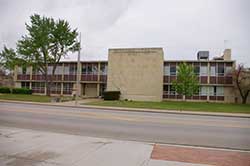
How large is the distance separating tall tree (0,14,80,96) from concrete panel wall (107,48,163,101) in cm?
900

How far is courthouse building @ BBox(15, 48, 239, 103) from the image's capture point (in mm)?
32781

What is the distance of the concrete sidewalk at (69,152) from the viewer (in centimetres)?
477

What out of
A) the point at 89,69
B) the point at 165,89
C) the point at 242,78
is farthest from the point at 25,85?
the point at 242,78

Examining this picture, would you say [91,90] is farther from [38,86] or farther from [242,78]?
[242,78]

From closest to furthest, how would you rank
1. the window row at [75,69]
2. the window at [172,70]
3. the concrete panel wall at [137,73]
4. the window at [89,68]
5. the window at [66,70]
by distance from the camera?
the concrete panel wall at [137,73]
the window at [172,70]
the window row at [75,69]
the window at [89,68]
the window at [66,70]

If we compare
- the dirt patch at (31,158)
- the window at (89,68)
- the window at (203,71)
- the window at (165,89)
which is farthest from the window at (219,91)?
the dirt patch at (31,158)

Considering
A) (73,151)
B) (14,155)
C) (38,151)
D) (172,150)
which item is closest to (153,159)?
(172,150)

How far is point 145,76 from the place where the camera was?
32.8 metres

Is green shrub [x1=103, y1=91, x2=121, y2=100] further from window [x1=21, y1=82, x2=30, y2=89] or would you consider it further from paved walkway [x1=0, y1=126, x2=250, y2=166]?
paved walkway [x1=0, y1=126, x2=250, y2=166]

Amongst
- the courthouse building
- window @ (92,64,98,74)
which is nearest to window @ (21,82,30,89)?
the courthouse building

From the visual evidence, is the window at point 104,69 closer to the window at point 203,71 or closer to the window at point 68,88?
the window at point 68,88

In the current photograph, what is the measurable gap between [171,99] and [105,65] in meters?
13.3

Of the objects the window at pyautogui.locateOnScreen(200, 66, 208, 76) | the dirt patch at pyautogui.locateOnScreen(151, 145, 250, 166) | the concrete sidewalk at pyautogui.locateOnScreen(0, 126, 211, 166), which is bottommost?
the dirt patch at pyautogui.locateOnScreen(151, 145, 250, 166)

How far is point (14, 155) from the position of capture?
5.05 m
